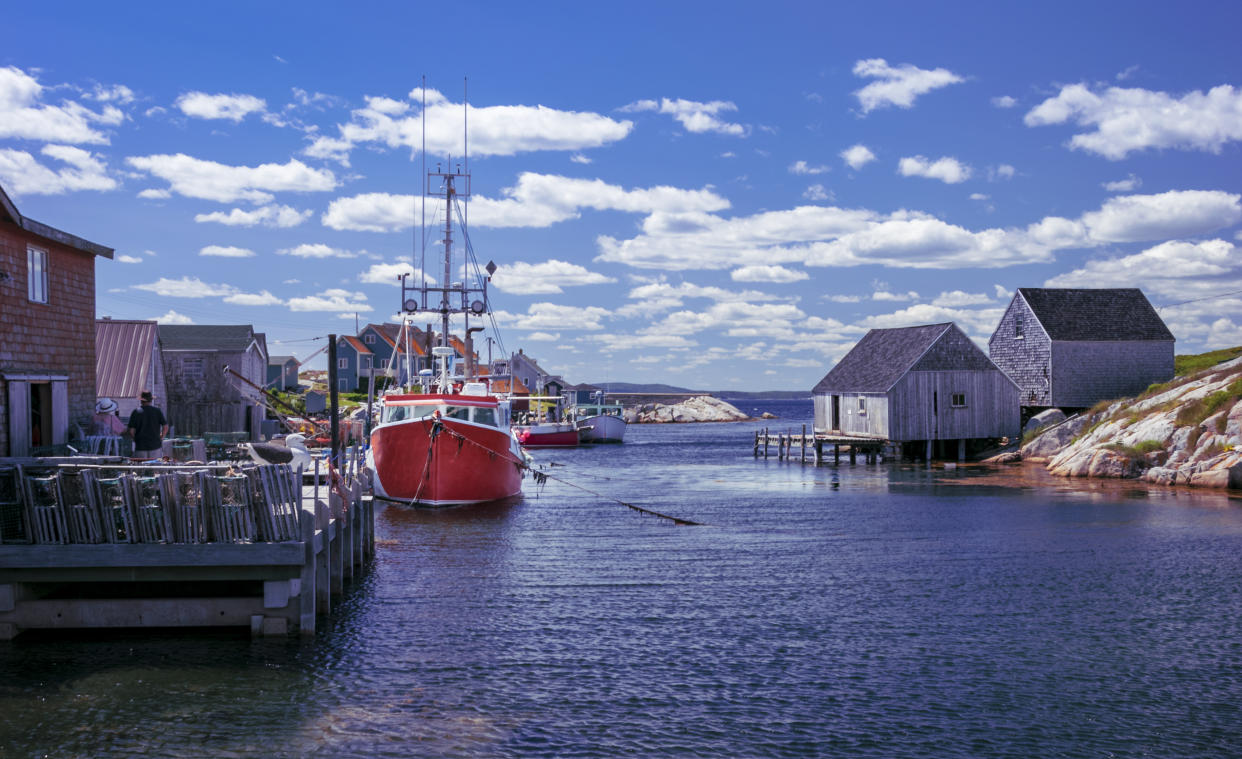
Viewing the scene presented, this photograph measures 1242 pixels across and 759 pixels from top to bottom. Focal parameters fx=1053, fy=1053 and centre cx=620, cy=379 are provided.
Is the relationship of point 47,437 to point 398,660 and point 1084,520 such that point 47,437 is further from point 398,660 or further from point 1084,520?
point 1084,520

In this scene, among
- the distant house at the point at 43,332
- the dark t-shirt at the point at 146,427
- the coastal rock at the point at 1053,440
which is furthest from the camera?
the coastal rock at the point at 1053,440

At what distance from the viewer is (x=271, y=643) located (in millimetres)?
15672

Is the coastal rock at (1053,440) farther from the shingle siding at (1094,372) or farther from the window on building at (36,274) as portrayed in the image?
the window on building at (36,274)

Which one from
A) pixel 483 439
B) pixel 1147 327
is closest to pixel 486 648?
pixel 483 439

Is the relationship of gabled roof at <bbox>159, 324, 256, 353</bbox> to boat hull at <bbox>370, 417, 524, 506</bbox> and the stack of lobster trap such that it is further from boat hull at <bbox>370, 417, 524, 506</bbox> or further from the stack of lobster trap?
the stack of lobster trap

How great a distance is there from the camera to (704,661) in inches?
617

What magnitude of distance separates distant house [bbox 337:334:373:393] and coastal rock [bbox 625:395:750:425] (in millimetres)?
67654

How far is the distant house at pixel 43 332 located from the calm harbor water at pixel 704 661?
7322 mm

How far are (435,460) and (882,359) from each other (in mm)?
32304

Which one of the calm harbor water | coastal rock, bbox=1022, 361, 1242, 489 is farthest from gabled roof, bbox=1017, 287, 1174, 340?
the calm harbor water

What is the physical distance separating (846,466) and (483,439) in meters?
29.6

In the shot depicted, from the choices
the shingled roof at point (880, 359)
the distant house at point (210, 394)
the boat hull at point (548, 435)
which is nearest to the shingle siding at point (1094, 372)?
the shingled roof at point (880, 359)

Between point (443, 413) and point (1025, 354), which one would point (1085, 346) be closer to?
point (1025, 354)

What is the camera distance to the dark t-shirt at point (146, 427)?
2000cm
